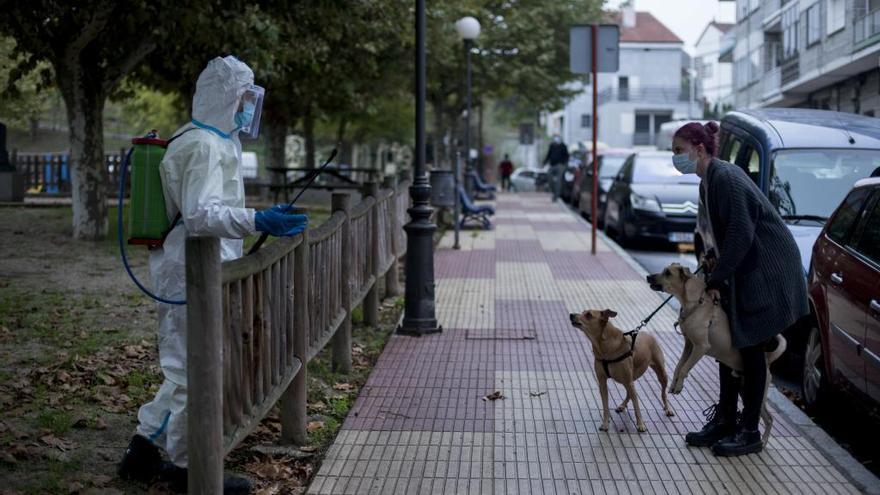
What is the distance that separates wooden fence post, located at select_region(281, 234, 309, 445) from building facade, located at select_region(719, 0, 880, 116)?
2756 centimetres

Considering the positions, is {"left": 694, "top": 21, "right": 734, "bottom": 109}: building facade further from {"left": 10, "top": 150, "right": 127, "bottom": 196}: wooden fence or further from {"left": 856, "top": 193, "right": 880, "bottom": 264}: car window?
{"left": 856, "top": 193, "right": 880, "bottom": 264}: car window

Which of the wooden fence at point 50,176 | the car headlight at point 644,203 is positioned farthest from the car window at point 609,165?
the wooden fence at point 50,176

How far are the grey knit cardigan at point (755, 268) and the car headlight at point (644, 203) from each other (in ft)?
41.0

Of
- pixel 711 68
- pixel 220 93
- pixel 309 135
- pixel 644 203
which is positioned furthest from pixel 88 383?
pixel 711 68

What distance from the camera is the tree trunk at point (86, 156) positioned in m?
16.8

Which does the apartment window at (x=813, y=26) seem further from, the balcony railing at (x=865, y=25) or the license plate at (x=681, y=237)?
the license plate at (x=681, y=237)

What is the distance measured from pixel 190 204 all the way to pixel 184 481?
1288 mm

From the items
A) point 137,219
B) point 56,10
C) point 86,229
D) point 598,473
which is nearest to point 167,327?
point 137,219

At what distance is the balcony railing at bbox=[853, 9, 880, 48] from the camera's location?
1220 inches

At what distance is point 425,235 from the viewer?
10.2 meters

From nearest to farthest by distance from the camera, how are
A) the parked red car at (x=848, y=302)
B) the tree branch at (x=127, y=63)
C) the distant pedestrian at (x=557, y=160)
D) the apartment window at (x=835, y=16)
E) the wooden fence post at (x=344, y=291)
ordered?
the parked red car at (x=848, y=302), the wooden fence post at (x=344, y=291), the tree branch at (x=127, y=63), the apartment window at (x=835, y=16), the distant pedestrian at (x=557, y=160)

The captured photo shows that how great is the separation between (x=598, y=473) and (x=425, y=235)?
4601 millimetres

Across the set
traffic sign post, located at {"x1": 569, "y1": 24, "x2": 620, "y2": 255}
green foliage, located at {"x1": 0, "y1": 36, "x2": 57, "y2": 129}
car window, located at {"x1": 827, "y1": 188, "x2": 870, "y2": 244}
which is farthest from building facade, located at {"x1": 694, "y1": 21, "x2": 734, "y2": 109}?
car window, located at {"x1": 827, "y1": 188, "x2": 870, "y2": 244}

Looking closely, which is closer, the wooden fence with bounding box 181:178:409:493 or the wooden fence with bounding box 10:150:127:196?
the wooden fence with bounding box 181:178:409:493
